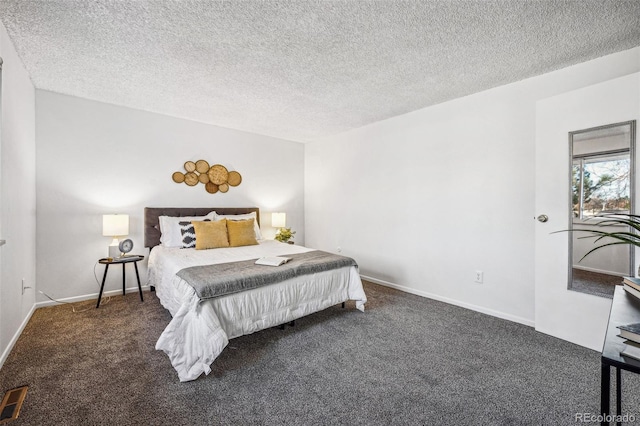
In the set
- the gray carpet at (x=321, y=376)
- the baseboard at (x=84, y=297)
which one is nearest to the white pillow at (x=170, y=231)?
the baseboard at (x=84, y=297)

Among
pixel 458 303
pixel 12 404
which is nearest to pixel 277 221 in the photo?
pixel 458 303

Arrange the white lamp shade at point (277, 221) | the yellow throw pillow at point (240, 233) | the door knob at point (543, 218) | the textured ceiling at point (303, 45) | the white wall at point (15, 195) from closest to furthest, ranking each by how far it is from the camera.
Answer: the textured ceiling at point (303, 45) → the white wall at point (15, 195) → the door knob at point (543, 218) → the yellow throw pillow at point (240, 233) → the white lamp shade at point (277, 221)

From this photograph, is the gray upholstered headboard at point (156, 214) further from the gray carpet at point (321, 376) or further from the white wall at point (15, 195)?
the gray carpet at point (321, 376)

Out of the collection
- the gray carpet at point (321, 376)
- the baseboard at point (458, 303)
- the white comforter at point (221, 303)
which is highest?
the white comforter at point (221, 303)

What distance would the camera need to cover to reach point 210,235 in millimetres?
3613

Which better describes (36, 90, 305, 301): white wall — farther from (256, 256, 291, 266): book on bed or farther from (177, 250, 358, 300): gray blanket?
(256, 256, 291, 266): book on bed

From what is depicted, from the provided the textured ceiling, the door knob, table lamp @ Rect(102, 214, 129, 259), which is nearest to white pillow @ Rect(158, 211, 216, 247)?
table lamp @ Rect(102, 214, 129, 259)

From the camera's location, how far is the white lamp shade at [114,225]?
331cm

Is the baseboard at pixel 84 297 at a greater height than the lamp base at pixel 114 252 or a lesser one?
lesser

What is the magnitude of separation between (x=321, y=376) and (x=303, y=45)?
2460mm

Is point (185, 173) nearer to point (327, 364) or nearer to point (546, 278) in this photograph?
point (327, 364)

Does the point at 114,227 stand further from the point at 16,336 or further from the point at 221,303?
the point at 221,303

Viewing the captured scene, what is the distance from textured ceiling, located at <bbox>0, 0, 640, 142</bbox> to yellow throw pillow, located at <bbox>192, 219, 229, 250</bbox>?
5.03ft

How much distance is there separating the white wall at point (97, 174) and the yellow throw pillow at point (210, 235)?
79 centimetres
